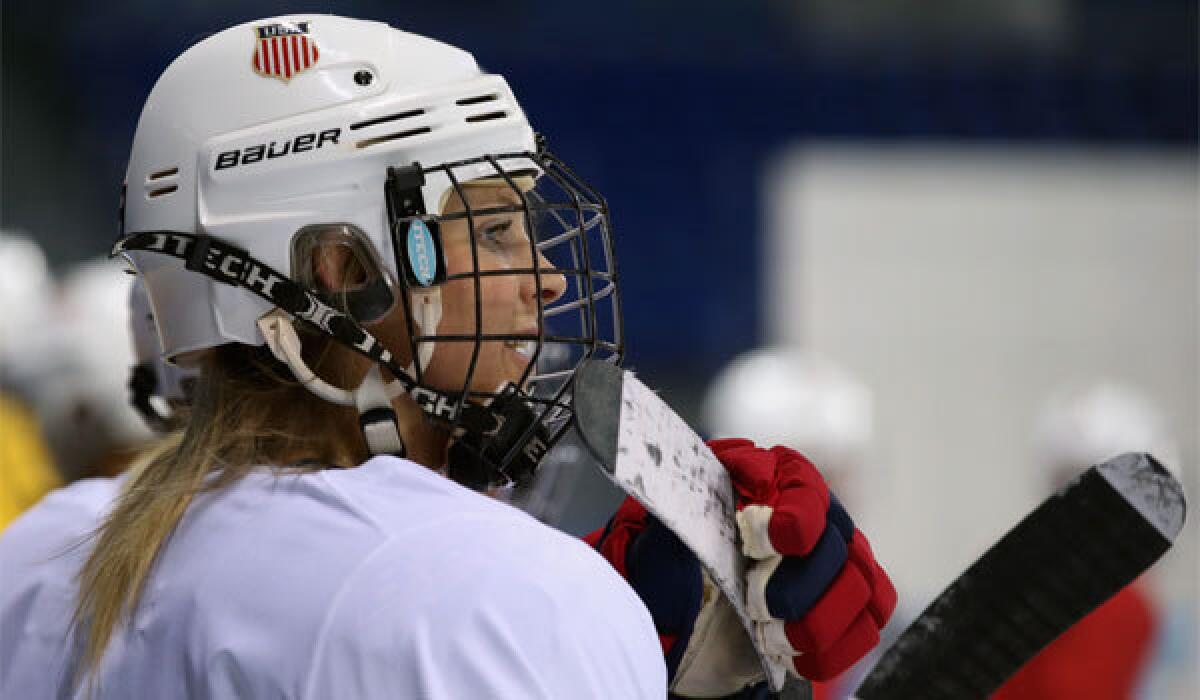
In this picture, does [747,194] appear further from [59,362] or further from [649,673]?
[649,673]

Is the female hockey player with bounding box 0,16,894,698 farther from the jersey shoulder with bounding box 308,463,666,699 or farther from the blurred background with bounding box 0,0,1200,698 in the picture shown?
the blurred background with bounding box 0,0,1200,698

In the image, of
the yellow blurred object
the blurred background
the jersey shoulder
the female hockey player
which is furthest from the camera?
the blurred background

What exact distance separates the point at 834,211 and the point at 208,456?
20.3 feet

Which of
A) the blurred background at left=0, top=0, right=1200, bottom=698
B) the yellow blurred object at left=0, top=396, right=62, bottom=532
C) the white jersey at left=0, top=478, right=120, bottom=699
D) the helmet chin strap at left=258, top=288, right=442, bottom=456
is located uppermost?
the helmet chin strap at left=258, top=288, right=442, bottom=456

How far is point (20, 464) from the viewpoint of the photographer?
3.62 meters

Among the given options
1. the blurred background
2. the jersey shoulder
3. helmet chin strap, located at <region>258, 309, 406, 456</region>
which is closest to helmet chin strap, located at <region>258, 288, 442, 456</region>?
helmet chin strap, located at <region>258, 309, 406, 456</region>

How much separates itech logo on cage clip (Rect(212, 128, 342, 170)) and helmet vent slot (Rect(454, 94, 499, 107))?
0.41 feet

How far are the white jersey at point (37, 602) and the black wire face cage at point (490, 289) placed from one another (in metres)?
0.39

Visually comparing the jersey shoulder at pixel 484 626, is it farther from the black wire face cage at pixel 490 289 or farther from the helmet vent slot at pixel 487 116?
the helmet vent slot at pixel 487 116

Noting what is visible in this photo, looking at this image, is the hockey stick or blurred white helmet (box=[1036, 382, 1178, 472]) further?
blurred white helmet (box=[1036, 382, 1178, 472])

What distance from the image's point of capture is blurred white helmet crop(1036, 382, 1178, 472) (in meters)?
3.88

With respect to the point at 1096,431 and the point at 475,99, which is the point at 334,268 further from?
the point at 1096,431

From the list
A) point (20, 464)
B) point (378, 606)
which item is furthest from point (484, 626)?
point (20, 464)

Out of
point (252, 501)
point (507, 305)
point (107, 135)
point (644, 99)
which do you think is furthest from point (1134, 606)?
point (107, 135)
